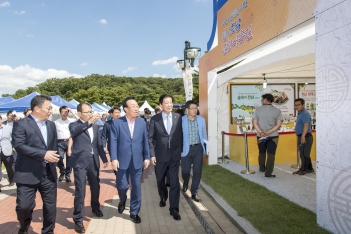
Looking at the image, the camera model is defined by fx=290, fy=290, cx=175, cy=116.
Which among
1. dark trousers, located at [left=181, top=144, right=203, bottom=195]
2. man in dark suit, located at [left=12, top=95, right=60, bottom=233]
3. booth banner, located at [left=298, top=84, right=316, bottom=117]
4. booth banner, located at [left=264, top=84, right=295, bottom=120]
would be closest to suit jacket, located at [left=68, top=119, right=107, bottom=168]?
man in dark suit, located at [left=12, top=95, right=60, bottom=233]

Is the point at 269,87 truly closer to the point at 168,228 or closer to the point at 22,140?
the point at 168,228

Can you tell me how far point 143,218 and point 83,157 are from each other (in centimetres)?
136

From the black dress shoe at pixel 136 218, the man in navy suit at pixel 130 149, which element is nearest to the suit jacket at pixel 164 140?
the man in navy suit at pixel 130 149

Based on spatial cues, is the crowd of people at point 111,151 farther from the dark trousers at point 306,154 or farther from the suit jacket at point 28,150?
the dark trousers at point 306,154

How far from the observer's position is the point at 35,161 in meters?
3.38

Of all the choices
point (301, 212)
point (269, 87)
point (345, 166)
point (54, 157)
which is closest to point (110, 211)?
point (54, 157)

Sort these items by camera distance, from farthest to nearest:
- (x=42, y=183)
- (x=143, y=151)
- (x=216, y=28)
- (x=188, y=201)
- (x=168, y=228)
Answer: (x=216, y=28), (x=188, y=201), (x=143, y=151), (x=168, y=228), (x=42, y=183)

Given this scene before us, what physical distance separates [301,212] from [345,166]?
4.51 feet

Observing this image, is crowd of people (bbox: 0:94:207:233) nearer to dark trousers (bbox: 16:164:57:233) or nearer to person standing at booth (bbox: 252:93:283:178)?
dark trousers (bbox: 16:164:57:233)

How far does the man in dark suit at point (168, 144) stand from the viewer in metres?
4.56

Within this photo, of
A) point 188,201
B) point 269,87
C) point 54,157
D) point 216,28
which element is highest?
point 216,28

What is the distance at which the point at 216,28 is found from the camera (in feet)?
27.6

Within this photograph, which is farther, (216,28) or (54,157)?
(216,28)

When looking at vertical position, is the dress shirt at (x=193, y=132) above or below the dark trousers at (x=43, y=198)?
above
